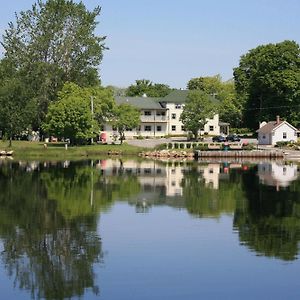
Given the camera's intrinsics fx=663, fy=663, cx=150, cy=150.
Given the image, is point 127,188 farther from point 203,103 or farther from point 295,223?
point 203,103

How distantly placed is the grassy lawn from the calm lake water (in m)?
26.2

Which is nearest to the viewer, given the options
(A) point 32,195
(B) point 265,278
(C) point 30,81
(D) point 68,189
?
(B) point 265,278

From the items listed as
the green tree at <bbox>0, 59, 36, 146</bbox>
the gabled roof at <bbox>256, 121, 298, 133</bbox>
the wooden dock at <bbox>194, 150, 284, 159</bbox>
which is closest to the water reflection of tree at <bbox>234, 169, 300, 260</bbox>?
the wooden dock at <bbox>194, 150, 284, 159</bbox>

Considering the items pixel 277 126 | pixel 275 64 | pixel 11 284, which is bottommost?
pixel 11 284

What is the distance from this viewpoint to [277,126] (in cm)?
7881

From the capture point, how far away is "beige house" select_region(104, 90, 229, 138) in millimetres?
97500

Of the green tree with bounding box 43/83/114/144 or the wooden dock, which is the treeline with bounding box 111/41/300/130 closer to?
Result: the wooden dock

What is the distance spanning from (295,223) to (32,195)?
581 inches

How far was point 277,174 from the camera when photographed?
48781 millimetres

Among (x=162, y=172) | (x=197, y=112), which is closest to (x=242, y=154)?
(x=197, y=112)

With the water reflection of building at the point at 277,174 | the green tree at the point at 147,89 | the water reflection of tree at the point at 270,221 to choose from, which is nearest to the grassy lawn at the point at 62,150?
the water reflection of building at the point at 277,174

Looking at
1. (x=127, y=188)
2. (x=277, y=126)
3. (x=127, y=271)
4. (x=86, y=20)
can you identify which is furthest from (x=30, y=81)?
(x=127, y=271)

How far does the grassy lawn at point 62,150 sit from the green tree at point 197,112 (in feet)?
38.7

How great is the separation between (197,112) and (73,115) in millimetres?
19309
